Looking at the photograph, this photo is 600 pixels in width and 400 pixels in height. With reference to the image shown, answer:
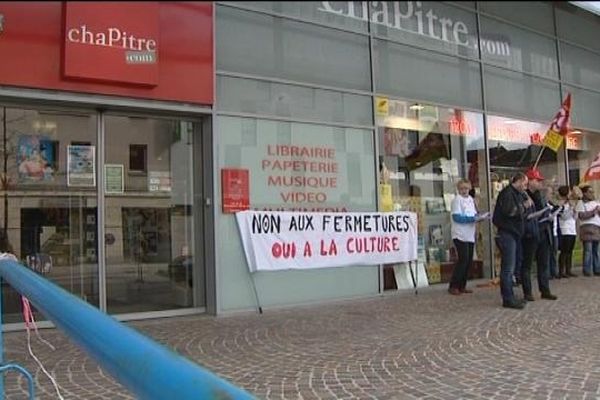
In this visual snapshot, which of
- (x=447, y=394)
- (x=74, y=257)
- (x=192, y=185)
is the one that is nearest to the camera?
(x=447, y=394)

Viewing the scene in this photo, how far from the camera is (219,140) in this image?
28.9 feet

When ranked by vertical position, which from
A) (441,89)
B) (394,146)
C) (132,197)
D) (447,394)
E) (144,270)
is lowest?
(447,394)

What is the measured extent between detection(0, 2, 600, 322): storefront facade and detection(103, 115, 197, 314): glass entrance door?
0.02m

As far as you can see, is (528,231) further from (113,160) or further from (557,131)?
(113,160)

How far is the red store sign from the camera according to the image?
7.34 m

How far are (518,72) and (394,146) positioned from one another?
12.6ft

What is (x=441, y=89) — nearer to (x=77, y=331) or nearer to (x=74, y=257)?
(x=74, y=257)

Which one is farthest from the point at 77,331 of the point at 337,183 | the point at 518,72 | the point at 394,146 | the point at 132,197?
the point at 518,72

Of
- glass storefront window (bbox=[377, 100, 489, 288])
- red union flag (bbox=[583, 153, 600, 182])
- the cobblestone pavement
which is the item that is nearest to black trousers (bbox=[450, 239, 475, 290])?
glass storefront window (bbox=[377, 100, 489, 288])

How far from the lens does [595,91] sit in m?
15.1

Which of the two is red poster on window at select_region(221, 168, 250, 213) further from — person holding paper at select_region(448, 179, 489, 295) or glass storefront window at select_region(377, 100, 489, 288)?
person holding paper at select_region(448, 179, 489, 295)

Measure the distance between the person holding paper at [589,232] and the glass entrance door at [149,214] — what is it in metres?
8.02

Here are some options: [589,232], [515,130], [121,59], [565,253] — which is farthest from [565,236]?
[121,59]

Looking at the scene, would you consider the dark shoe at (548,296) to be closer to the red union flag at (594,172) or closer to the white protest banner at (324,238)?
the white protest banner at (324,238)
